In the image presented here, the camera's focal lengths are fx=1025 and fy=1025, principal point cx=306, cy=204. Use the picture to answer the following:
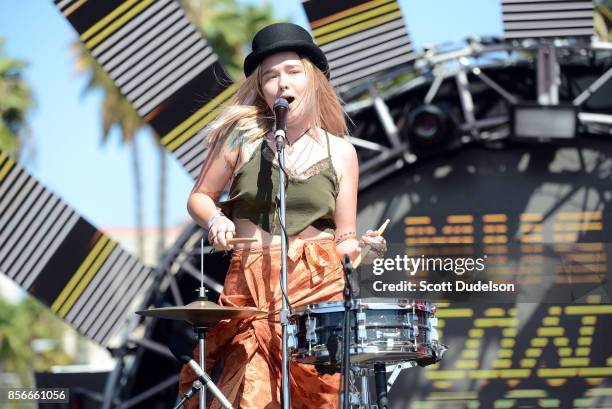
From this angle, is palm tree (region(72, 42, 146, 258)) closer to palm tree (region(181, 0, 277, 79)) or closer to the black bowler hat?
palm tree (region(181, 0, 277, 79))

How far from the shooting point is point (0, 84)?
27.2 meters

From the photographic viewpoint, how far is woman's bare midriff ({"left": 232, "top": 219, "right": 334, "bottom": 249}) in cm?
420

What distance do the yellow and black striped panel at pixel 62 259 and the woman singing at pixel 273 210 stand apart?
181 inches

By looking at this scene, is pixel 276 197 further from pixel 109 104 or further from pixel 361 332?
pixel 109 104

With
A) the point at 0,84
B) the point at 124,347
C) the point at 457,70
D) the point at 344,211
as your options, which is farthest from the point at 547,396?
the point at 0,84

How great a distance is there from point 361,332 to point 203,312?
0.62m

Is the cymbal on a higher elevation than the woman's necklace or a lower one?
lower

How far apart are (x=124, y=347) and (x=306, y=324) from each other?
577 cm

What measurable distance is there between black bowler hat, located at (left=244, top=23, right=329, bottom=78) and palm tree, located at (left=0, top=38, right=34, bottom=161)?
23.1 meters

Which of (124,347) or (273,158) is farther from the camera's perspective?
(124,347)

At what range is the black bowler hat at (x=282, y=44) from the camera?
169 inches

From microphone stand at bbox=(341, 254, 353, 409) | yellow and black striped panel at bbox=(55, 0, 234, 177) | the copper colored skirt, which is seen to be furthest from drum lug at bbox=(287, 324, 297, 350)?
yellow and black striped panel at bbox=(55, 0, 234, 177)

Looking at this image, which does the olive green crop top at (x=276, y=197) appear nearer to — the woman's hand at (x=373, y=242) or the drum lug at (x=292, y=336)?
the woman's hand at (x=373, y=242)

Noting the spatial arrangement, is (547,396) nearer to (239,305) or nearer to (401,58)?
(401,58)
